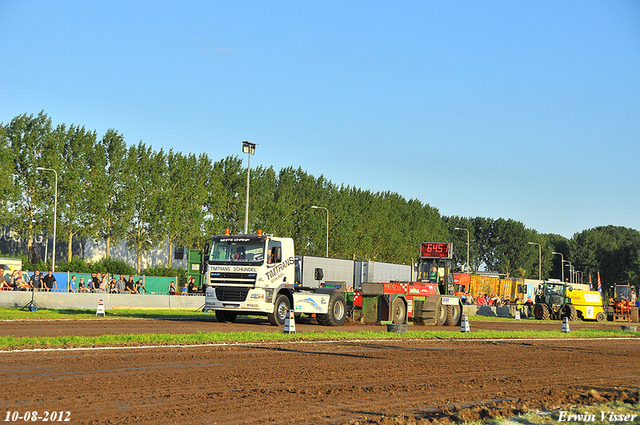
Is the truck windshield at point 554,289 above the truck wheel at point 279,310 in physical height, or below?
above

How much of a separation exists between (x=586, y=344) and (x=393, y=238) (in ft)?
211

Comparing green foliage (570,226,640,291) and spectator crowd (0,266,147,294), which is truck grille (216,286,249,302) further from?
green foliage (570,226,640,291)

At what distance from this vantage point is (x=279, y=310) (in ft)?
77.8

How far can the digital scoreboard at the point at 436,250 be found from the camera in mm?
31875

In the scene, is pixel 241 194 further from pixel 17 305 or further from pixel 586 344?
pixel 586 344

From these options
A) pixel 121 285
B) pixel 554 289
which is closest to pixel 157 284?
pixel 121 285

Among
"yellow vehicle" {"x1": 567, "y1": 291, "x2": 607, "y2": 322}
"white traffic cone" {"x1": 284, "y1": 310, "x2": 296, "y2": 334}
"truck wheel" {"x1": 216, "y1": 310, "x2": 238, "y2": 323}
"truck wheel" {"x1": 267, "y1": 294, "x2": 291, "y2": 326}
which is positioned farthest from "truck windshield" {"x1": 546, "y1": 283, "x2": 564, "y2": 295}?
"white traffic cone" {"x1": 284, "y1": 310, "x2": 296, "y2": 334}

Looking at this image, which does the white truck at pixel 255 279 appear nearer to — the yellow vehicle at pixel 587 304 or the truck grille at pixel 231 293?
the truck grille at pixel 231 293

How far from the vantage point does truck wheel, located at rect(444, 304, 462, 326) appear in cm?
3128

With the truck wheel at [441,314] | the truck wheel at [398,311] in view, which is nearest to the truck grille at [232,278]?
the truck wheel at [398,311]

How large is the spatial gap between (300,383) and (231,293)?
12.8m

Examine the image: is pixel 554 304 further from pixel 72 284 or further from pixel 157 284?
pixel 72 284

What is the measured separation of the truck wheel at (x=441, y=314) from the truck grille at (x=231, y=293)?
35.5 feet

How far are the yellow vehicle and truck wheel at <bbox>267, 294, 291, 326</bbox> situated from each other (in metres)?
27.2
